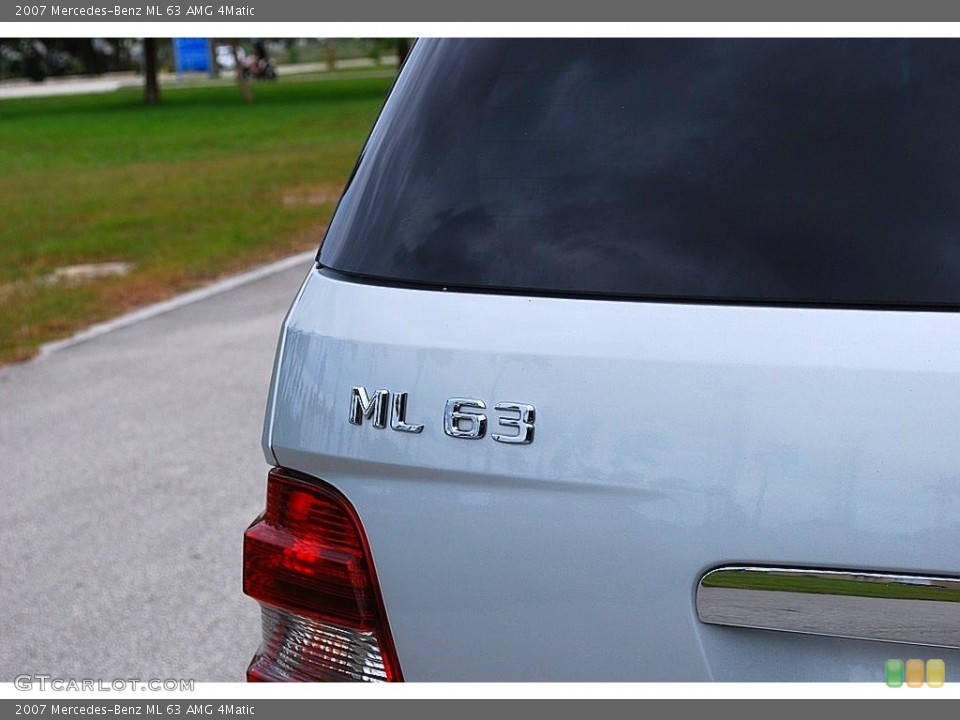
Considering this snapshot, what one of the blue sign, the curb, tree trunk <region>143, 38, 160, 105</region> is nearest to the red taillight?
the curb

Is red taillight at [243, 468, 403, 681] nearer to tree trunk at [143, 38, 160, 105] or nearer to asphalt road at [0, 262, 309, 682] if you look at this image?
asphalt road at [0, 262, 309, 682]

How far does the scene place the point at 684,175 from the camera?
178 centimetres

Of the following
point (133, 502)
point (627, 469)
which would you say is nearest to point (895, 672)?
point (627, 469)

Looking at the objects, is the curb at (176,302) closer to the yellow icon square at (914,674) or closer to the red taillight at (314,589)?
the red taillight at (314,589)

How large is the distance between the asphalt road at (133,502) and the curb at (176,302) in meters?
0.19

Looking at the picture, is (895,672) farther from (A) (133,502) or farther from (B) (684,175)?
(A) (133,502)

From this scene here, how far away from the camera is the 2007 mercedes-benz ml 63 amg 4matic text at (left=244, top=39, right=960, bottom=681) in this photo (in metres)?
1.59

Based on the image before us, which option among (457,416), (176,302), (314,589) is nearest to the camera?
(457,416)

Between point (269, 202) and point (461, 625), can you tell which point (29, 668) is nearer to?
point (461, 625)

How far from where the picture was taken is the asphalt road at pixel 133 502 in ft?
13.3

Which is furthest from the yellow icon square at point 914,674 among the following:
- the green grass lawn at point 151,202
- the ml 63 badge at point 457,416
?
the green grass lawn at point 151,202

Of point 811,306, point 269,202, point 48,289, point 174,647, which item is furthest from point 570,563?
point 269,202

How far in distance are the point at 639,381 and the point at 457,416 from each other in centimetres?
26
